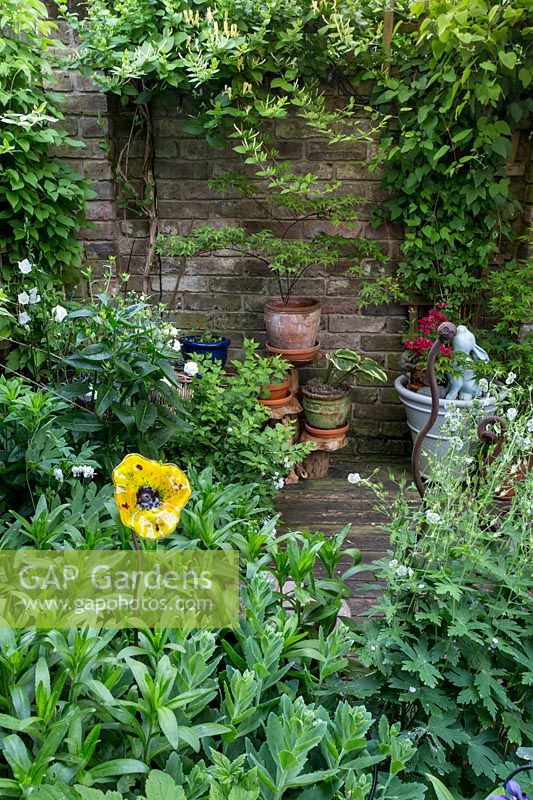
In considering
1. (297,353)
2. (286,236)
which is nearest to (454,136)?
(286,236)

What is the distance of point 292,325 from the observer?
3.27 meters

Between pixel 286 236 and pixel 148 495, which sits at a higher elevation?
pixel 148 495

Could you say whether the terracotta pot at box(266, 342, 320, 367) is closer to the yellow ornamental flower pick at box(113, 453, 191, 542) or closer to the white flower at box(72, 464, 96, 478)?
the white flower at box(72, 464, 96, 478)

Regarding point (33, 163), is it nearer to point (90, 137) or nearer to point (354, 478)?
point (90, 137)

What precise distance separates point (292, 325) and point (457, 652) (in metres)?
2.22

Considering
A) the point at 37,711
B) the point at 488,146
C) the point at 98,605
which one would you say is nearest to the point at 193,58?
the point at 488,146

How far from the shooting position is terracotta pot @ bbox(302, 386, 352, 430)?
3348 millimetres

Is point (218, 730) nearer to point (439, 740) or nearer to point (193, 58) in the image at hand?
point (439, 740)

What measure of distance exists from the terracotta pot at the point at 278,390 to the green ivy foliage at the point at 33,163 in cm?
107

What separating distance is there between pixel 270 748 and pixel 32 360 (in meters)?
2.06

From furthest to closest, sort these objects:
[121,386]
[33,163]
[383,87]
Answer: [383,87], [33,163], [121,386]

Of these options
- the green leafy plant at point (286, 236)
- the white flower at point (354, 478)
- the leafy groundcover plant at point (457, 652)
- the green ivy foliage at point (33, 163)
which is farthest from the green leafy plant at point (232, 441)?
the leafy groundcover plant at point (457, 652)

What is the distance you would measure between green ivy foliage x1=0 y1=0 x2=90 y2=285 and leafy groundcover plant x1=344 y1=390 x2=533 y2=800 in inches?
81.5

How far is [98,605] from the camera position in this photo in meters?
1.17
